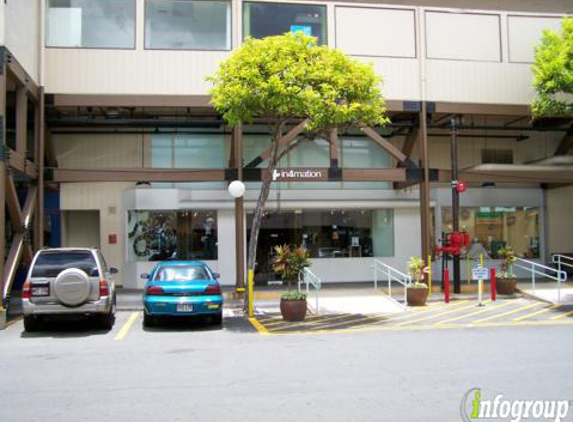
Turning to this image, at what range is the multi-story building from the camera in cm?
1856

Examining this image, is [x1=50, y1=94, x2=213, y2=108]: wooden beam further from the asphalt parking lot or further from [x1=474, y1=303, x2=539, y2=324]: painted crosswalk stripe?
[x1=474, y1=303, x2=539, y2=324]: painted crosswalk stripe

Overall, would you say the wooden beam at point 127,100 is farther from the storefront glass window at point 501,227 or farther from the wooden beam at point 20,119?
the storefront glass window at point 501,227

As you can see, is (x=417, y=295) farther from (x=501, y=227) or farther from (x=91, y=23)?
(x=91, y=23)

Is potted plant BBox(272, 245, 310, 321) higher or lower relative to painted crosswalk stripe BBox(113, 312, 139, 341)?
higher

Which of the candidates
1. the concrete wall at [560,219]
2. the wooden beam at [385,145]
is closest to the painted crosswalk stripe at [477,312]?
the wooden beam at [385,145]

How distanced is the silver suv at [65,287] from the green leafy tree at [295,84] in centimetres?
484

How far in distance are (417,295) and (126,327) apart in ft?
25.4

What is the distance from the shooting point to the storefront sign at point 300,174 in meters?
18.9

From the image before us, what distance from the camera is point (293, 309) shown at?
47.7 ft

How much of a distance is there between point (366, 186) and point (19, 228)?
1193 centimetres

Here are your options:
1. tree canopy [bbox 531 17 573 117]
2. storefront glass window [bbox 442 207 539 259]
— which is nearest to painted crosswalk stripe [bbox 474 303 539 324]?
tree canopy [bbox 531 17 573 117]

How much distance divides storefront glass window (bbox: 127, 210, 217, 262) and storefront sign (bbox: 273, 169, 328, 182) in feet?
12.1

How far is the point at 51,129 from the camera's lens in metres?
21.4

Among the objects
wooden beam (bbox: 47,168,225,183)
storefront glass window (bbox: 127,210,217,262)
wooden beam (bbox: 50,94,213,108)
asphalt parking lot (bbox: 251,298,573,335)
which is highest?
wooden beam (bbox: 50,94,213,108)
